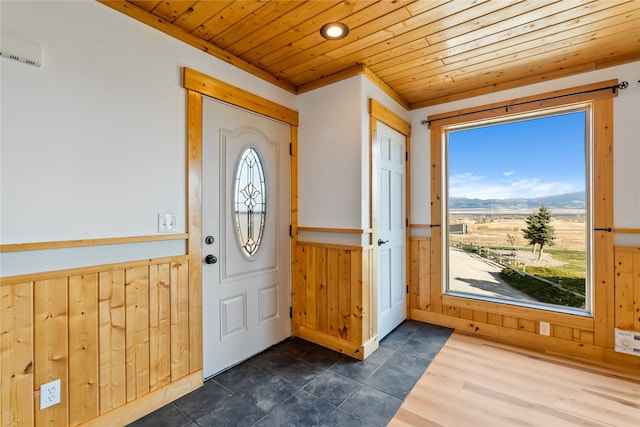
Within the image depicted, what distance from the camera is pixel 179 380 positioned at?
1957mm

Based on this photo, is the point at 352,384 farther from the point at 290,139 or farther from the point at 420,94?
the point at 420,94

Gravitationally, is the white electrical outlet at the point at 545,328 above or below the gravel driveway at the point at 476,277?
below

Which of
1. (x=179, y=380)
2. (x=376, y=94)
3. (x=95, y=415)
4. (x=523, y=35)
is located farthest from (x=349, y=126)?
(x=95, y=415)

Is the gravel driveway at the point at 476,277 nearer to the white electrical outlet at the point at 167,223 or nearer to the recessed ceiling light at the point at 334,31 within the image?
the recessed ceiling light at the point at 334,31

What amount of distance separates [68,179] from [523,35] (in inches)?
116

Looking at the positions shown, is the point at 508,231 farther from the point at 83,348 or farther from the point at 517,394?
the point at 83,348

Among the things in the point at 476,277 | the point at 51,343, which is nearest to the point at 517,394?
the point at 476,277

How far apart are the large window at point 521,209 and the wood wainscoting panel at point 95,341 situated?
2.70m

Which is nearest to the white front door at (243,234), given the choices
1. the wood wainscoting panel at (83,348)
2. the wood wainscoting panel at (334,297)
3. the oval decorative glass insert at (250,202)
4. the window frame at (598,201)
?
the oval decorative glass insert at (250,202)

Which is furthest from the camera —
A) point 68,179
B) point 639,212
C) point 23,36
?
point 639,212

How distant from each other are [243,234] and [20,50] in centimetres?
161

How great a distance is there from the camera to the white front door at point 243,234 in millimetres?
2188

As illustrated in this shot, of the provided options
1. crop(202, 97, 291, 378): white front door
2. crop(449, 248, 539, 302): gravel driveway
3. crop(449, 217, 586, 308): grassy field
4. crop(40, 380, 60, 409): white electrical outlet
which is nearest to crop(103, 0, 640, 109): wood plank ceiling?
crop(202, 97, 291, 378): white front door

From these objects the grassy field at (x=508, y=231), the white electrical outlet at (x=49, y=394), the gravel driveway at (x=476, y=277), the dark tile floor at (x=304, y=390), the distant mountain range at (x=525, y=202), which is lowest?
the dark tile floor at (x=304, y=390)
